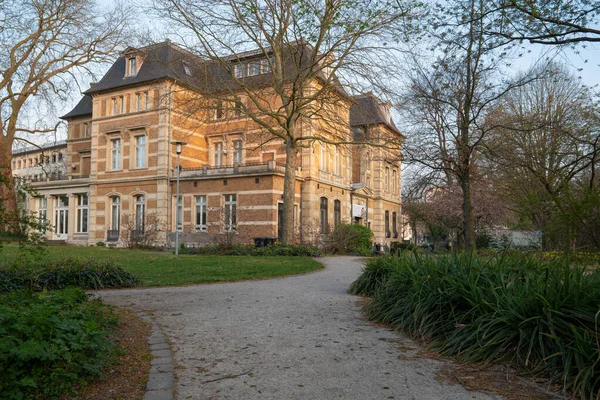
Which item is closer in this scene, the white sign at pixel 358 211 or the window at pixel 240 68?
the window at pixel 240 68

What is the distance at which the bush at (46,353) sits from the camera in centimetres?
342

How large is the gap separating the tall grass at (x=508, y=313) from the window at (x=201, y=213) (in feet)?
85.6

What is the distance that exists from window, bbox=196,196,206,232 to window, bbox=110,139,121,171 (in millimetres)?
8081

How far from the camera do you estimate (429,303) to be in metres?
6.05

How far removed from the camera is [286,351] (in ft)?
17.1

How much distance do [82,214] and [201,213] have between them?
471 inches

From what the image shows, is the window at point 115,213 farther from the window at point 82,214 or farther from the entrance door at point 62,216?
the entrance door at point 62,216

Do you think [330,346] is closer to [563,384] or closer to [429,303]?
[429,303]

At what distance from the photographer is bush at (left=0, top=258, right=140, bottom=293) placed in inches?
356

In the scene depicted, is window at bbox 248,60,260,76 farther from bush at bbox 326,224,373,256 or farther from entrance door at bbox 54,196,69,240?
entrance door at bbox 54,196,69,240

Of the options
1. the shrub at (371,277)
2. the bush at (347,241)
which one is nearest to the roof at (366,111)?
the bush at (347,241)

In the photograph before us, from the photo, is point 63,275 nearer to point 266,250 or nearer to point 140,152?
point 266,250

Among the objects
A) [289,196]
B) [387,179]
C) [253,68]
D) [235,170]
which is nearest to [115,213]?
[235,170]

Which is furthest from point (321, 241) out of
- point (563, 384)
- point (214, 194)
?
point (563, 384)
